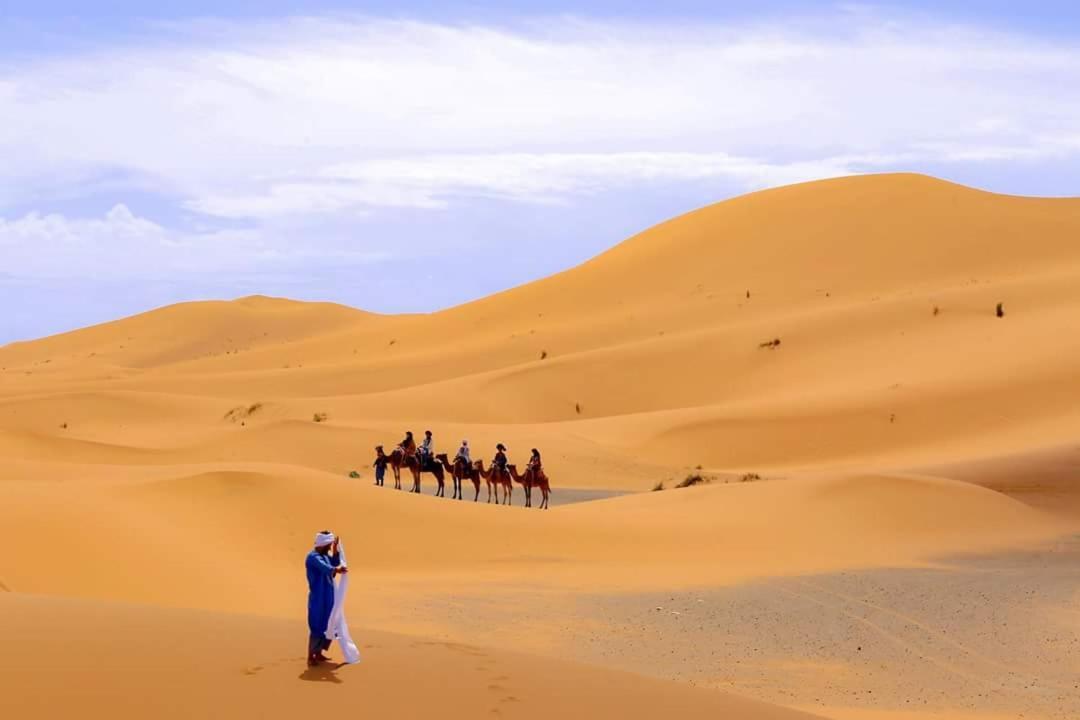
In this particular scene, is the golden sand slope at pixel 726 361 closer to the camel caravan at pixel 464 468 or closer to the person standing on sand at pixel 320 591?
the camel caravan at pixel 464 468

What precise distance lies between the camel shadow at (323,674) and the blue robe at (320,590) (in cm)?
23

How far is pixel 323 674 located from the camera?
10.4 meters

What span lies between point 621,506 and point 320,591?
1788 cm

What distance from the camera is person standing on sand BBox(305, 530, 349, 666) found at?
10508 mm

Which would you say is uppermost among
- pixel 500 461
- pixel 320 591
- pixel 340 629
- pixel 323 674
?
pixel 500 461

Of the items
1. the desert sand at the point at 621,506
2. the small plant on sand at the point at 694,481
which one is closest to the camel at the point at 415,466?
the desert sand at the point at 621,506

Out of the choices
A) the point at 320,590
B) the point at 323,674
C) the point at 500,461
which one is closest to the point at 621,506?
the point at 500,461

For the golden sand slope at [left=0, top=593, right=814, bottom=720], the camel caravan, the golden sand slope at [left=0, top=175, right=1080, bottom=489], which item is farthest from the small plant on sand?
the golden sand slope at [left=0, top=593, right=814, bottom=720]

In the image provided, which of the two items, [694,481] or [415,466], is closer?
[415,466]

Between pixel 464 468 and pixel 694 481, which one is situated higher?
pixel 464 468

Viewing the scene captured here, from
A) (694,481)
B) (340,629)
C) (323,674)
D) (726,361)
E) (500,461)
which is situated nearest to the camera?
(323,674)

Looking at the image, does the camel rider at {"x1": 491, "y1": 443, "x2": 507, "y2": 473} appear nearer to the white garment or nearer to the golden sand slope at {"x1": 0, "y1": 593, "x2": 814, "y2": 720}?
the golden sand slope at {"x1": 0, "y1": 593, "x2": 814, "y2": 720}

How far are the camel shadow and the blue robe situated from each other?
23 cm

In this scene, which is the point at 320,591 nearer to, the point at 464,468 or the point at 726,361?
the point at 464,468
